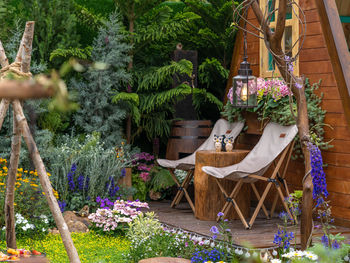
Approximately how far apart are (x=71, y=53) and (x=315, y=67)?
3065 millimetres

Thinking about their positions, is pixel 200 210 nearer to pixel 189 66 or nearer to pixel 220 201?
pixel 220 201

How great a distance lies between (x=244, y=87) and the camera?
496cm

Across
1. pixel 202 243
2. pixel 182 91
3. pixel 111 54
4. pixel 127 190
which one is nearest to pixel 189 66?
pixel 182 91

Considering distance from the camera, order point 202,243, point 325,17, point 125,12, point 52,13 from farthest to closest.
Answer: point 125,12
point 52,13
point 325,17
point 202,243

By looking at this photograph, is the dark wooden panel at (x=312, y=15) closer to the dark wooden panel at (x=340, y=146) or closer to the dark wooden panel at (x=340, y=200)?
the dark wooden panel at (x=340, y=146)

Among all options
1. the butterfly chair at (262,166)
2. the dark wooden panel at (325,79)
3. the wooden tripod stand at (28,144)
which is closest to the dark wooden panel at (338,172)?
the butterfly chair at (262,166)

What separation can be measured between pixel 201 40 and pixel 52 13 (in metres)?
2.28

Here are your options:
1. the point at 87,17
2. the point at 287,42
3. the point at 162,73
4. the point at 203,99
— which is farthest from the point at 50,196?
the point at 203,99

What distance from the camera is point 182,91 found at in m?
7.00

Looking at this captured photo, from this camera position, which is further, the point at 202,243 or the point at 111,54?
the point at 111,54

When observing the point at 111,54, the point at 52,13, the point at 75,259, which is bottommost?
the point at 75,259

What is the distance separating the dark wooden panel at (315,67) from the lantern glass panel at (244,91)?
1.01 m

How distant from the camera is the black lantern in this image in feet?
15.8

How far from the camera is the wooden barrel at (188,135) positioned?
22.5 ft
